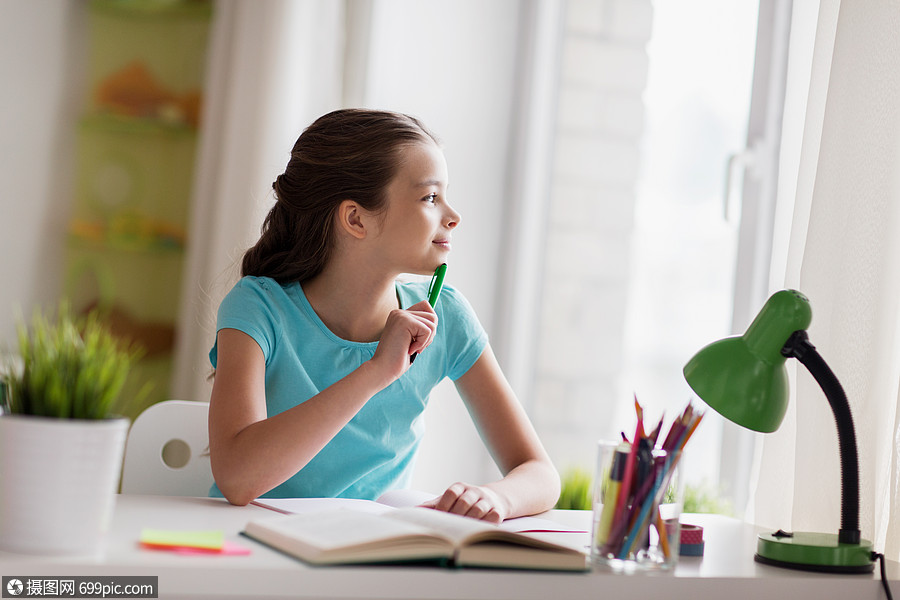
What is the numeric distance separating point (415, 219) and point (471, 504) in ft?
1.62

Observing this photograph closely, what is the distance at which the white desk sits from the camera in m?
0.69

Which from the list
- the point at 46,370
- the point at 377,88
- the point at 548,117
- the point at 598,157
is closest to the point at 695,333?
the point at 598,157

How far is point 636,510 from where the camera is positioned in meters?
0.84

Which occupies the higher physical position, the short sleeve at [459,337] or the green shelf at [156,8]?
the green shelf at [156,8]

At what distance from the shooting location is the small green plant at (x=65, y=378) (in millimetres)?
695

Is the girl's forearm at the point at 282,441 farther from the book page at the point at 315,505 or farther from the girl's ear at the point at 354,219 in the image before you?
the girl's ear at the point at 354,219

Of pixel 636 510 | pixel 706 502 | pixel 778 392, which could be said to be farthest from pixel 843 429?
pixel 706 502

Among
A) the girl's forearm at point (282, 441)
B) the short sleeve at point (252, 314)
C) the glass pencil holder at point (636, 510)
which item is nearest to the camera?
the glass pencil holder at point (636, 510)

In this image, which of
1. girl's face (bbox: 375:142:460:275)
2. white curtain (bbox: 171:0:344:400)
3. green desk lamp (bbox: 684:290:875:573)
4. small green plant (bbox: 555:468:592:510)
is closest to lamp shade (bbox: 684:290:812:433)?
green desk lamp (bbox: 684:290:875:573)

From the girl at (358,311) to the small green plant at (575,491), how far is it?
890 mm

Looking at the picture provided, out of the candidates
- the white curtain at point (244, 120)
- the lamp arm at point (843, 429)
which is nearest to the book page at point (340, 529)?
the lamp arm at point (843, 429)

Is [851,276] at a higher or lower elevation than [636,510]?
higher

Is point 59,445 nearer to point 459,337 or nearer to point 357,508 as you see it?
point 357,508

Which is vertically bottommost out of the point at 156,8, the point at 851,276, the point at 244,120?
the point at 851,276
